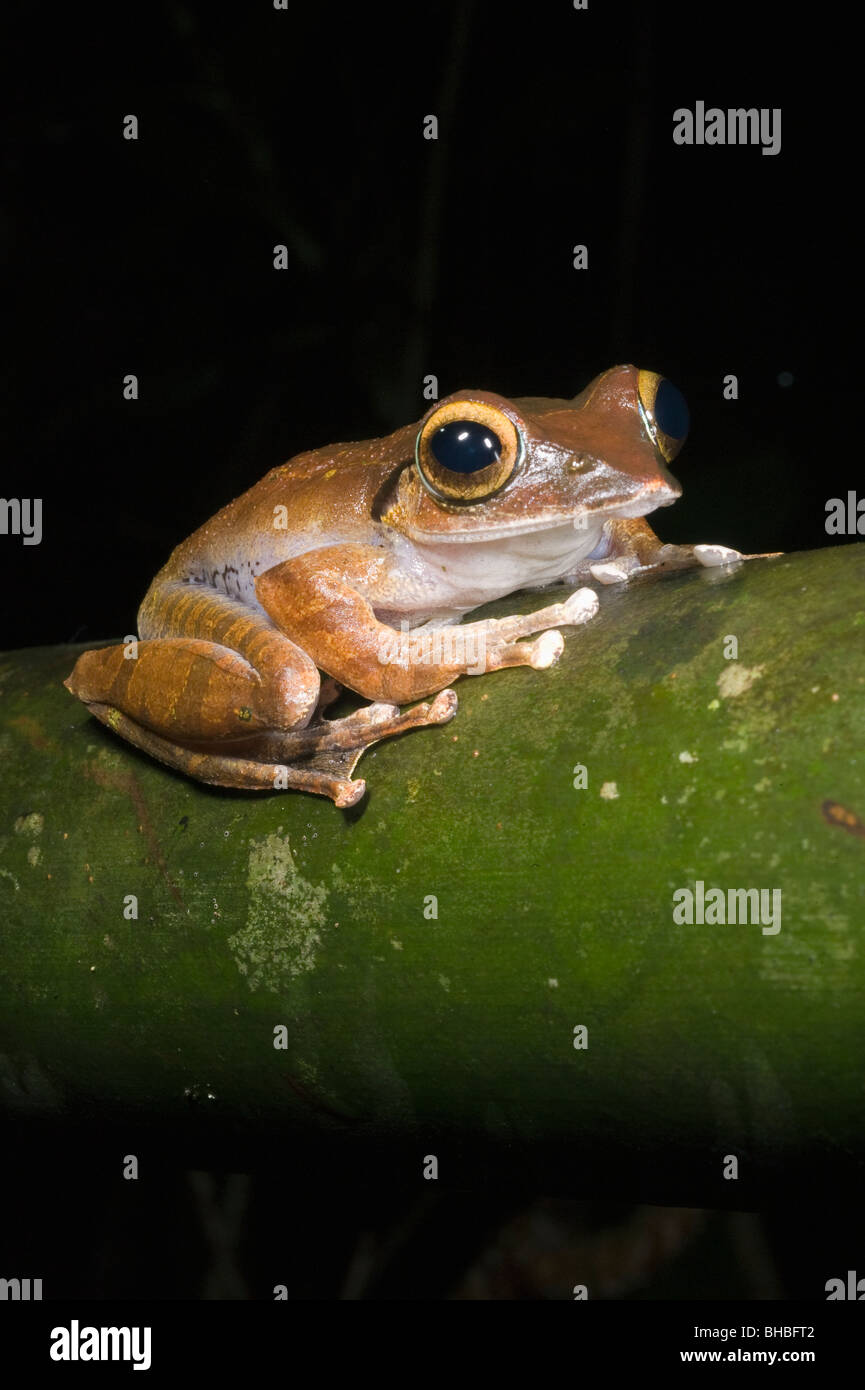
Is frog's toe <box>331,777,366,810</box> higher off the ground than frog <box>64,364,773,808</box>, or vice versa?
frog <box>64,364,773,808</box>

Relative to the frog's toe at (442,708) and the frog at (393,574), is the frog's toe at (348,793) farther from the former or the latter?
the frog's toe at (442,708)

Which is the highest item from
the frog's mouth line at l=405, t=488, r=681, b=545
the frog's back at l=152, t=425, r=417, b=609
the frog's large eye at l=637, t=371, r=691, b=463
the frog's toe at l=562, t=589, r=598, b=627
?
the frog's large eye at l=637, t=371, r=691, b=463

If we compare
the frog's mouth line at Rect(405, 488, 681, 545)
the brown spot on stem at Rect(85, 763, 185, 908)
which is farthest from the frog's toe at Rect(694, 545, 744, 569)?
the brown spot on stem at Rect(85, 763, 185, 908)

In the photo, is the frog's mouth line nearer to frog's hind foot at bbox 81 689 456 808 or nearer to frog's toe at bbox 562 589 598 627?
frog's toe at bbox 562 589 598 627

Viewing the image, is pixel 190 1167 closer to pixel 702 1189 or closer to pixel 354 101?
pixel 702 1189

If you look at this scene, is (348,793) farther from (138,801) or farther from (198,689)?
(198,689)

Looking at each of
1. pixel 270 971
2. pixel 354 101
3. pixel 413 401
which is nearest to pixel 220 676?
pixel 270 971

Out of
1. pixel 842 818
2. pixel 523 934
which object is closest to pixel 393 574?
pixel 523 934
